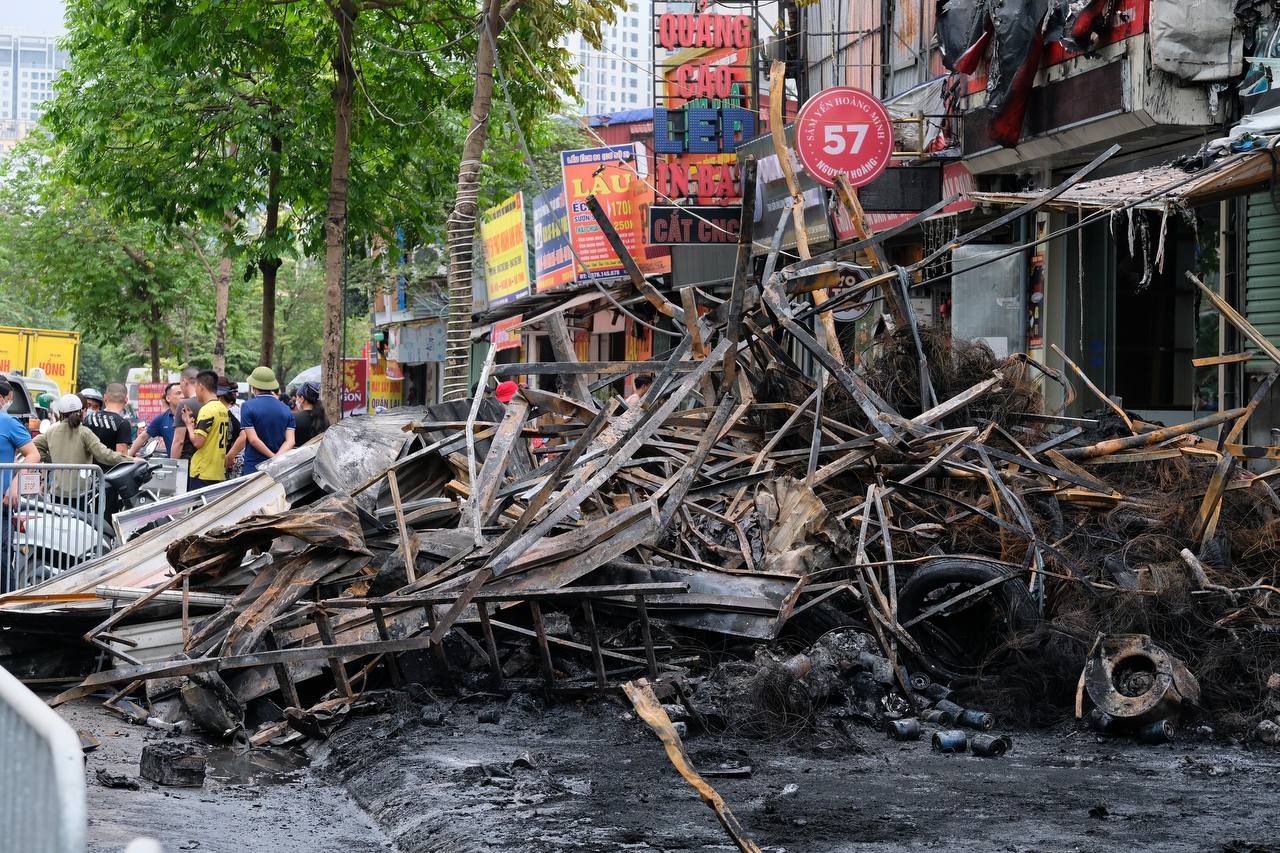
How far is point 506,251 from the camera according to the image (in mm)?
33531

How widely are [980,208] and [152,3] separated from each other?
32.8ft

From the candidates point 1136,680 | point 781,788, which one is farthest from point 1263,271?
point 781,788

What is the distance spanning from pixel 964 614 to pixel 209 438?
284 inches

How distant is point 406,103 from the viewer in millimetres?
18500

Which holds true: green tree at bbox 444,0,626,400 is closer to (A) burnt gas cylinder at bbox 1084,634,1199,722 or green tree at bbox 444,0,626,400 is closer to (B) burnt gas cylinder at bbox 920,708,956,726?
(B) burnt gas cylinder at bbox 920,708,956,726

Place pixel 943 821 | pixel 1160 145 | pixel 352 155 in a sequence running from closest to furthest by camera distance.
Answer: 1. pixel 943 821
2. pixel 1160 145
3. pixel 352 155

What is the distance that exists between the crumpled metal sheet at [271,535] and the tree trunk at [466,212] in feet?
20.6

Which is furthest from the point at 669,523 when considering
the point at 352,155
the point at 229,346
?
the point at 229,346

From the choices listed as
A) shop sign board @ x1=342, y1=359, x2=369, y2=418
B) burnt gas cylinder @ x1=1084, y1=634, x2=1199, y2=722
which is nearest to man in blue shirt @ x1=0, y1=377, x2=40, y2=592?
burnt gas cylinder @ x1=1084, y1=634, x2=1199, y2=722

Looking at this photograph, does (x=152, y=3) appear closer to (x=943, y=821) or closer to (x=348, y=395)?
(x=943, y=821)

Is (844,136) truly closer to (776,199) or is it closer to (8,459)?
(776,199)

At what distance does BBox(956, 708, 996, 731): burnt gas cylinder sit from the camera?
22.3 feet

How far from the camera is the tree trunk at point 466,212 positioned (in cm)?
1448

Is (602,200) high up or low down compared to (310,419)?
up
